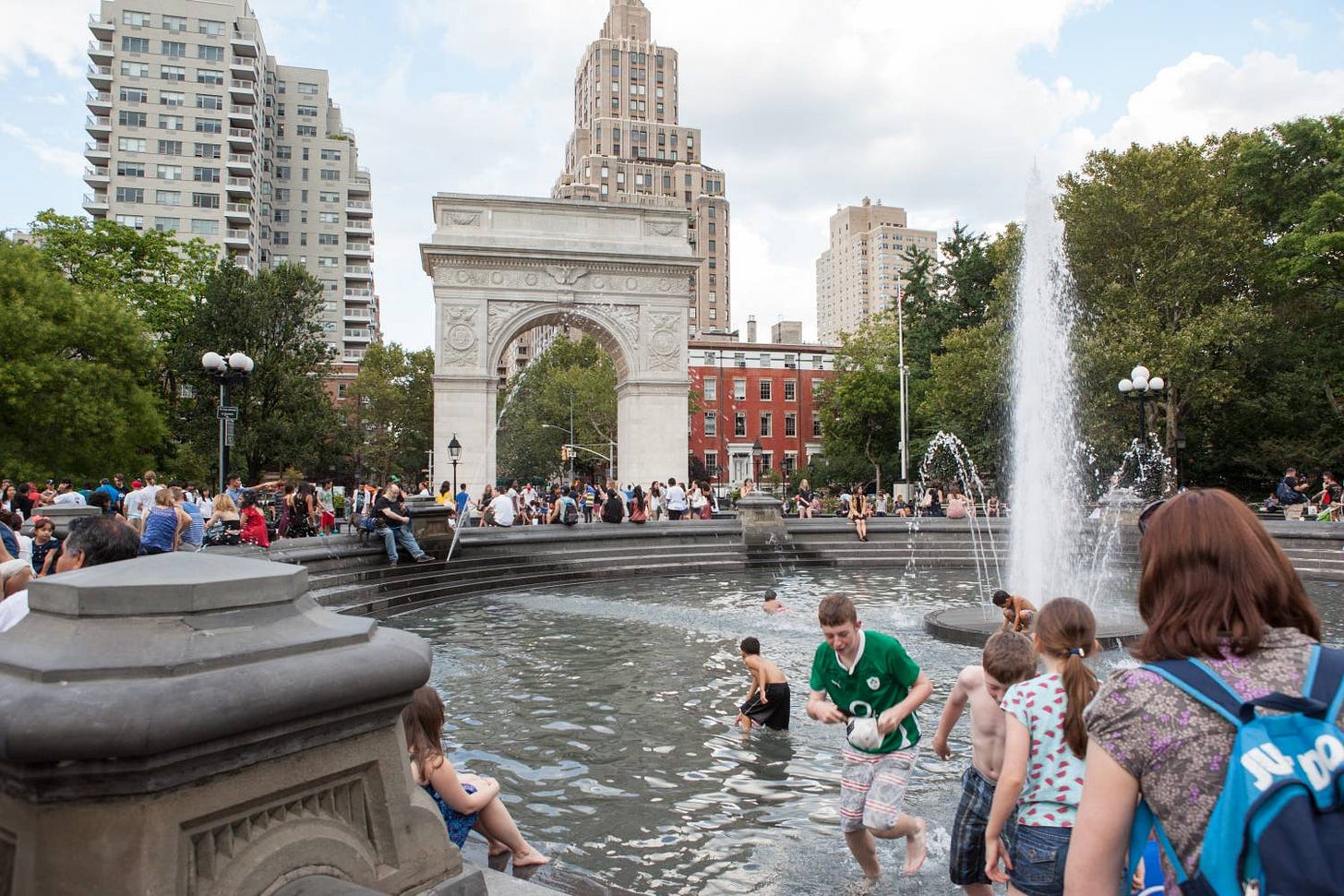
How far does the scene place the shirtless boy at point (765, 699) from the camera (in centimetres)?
681

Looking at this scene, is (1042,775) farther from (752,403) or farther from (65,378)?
(752,403)

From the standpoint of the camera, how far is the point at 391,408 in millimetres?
63094

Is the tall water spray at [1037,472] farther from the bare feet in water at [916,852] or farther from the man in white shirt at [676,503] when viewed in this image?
the man in white shirt at [676,503]

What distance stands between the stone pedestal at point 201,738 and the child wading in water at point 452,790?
39.1 inches

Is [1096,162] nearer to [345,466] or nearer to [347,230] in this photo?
[345,466]

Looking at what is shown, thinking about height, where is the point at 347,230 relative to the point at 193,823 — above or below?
above

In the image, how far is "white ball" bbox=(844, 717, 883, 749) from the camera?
409cm

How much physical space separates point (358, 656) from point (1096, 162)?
36643 millimetres

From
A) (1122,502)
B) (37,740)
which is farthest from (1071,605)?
(1122,502)

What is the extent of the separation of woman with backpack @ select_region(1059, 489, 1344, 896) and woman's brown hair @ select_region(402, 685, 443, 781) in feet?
8.77

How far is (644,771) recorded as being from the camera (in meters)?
6.00

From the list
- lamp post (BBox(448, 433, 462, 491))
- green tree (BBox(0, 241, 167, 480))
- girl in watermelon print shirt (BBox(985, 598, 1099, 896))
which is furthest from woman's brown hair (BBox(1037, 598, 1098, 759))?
green tree (BBox(0, 241, 167, 480))

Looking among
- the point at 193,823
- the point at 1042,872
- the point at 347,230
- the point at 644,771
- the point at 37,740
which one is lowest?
the point at 644,771

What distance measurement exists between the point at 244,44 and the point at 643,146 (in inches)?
2156
